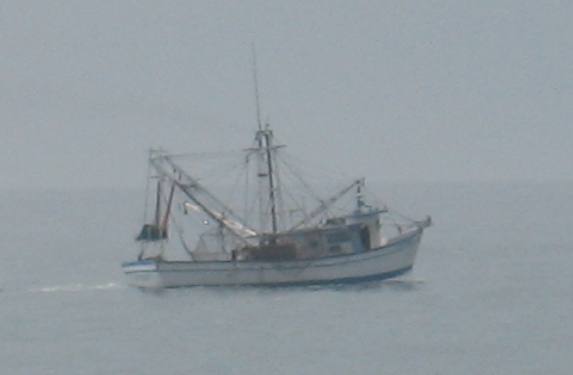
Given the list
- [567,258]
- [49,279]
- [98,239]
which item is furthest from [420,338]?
[98,239]

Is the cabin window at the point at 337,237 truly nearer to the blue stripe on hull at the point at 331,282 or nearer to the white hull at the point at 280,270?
the white hull at the point at 280,270

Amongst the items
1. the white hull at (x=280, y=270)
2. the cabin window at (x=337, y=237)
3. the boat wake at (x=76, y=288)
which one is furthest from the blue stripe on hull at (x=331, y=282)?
the boat wake at (x=76, y=288)

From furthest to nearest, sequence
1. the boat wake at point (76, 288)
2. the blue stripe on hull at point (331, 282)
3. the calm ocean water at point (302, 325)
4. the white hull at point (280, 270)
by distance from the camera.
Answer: the boat wake at point (76, 288) → the blue stripe on hull at point (331, 282) → the white hull at point (280, 270) → the calm ocean water at point (302, 325)

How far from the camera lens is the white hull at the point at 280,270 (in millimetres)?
97375

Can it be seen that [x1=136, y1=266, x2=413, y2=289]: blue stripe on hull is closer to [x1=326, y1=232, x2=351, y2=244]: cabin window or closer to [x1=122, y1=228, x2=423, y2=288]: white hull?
[x1=122, y1=228, x2=423, y2=288]: white hull

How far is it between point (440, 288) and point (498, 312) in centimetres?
1228

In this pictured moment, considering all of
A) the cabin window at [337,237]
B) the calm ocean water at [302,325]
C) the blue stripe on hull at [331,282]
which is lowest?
the calm ocean water at [302,325]

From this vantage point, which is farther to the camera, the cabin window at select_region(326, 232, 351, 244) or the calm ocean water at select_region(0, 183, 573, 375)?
the cabin window at select_region(326, 232, 351, 244)

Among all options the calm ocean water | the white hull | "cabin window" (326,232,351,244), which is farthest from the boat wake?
"cabin window" (326,232,351,244)

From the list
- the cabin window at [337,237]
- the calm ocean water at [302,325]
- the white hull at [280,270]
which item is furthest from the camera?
the cabin window at [337,237]

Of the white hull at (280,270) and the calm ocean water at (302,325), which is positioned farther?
the white hull at (280,270)

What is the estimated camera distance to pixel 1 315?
303 ft

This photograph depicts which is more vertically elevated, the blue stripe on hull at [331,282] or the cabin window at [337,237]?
the cabin window at [337,237]

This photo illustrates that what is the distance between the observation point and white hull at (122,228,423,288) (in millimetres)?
97375
